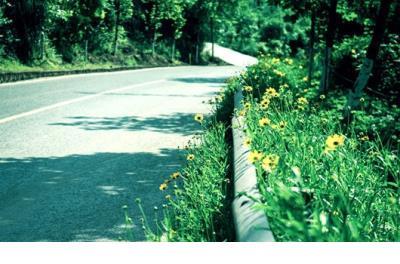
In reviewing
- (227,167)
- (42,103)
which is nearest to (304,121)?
(227,167)

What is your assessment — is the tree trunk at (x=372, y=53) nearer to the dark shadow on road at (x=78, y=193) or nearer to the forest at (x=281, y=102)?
the forest at (x=281, y=102)

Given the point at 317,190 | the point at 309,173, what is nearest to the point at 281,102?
the point at 309,173

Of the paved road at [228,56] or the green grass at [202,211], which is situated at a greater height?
the green grass at [202,211]

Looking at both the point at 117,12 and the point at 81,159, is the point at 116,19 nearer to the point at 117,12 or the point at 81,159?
the point at 117,12

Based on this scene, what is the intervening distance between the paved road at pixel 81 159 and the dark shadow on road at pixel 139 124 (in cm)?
2

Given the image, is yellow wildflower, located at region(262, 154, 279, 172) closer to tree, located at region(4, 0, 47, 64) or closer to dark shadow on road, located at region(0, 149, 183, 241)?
dark shadow on road, located at region(0, 149, 183, 241)

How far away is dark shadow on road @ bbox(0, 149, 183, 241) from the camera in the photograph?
4.10 metres

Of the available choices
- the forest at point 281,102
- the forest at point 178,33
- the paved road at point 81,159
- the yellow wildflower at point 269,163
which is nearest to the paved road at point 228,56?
the forest at point 178,33

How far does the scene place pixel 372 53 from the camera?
30.3 feet

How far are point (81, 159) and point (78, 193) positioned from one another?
1.44 meters

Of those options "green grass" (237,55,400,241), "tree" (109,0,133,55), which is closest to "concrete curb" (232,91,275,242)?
"green grass" (237,55,400,241)

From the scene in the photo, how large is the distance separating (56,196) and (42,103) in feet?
22.5

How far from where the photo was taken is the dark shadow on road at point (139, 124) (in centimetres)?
883
